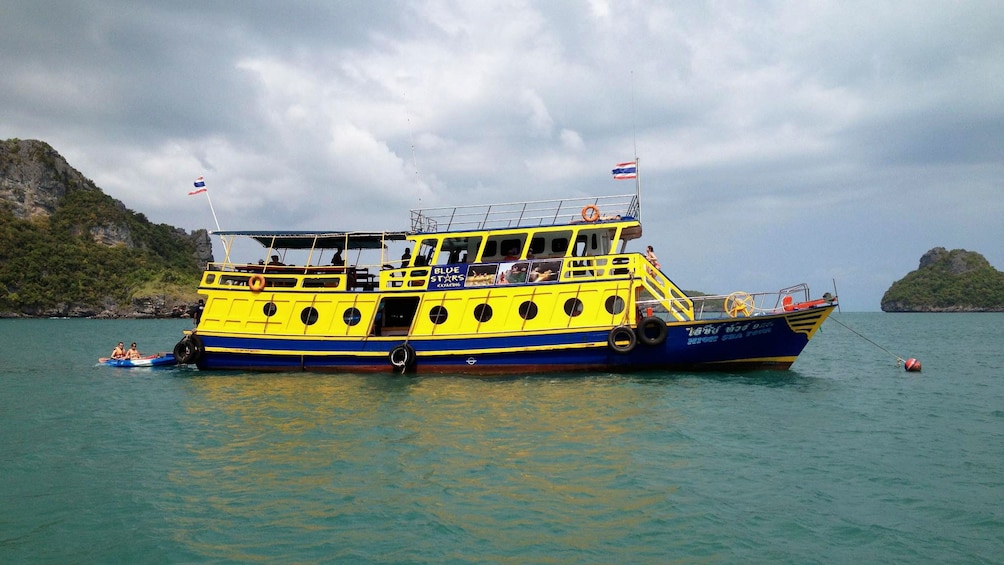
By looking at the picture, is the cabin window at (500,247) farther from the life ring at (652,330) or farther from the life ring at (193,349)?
the life ring at (193,349)

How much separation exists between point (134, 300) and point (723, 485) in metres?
121

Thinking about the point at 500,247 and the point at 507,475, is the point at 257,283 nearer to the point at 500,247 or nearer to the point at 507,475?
the point at 500,247

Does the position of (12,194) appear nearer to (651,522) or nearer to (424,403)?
(424,403)

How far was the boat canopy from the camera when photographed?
1928 centimetres

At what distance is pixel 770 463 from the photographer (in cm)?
923

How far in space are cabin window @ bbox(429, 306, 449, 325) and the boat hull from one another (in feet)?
1.96

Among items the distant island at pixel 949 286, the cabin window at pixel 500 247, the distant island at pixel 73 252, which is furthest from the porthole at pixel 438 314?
the distant island at pixel 949 286

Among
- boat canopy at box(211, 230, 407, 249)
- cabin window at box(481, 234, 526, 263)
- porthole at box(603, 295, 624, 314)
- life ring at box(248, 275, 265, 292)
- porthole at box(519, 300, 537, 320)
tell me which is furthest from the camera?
boat canopy at box(211, 230, 407, 249)

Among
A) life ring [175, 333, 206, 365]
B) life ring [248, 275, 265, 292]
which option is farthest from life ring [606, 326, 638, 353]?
life ring [175, 333, 206, 365]

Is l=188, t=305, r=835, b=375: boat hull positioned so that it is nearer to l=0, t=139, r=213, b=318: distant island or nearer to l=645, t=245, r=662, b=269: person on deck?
l=645, t=245, r=662, b=269: person on deck

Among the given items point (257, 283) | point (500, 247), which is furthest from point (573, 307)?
point (257, 283)

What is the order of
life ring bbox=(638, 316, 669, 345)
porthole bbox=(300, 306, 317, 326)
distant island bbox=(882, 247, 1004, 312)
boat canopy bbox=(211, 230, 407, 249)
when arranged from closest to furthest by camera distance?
life ring bbox=(638, 316, 669, 345) < porthole bbox=(300, 306, 317, 326) < boat canopy bbox=(211, 230, 407, 249) < distant island bbox=(882, 247, 1004, 312)

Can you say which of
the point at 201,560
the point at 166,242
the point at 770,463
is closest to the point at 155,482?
the point at 201,560

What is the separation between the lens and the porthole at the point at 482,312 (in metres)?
17.6
